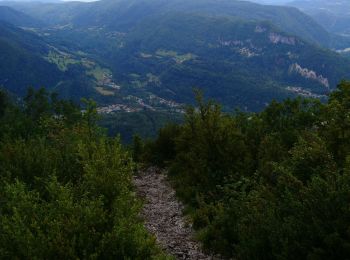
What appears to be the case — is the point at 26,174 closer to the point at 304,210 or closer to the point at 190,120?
the point at 190,120

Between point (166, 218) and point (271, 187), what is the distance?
7.16m

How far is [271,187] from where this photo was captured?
17016 mm

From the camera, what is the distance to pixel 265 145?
2475cm

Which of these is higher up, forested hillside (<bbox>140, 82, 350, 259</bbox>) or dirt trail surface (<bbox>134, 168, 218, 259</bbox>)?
forested hillside (<bbox>140, 82, 350, 259</bbox>)

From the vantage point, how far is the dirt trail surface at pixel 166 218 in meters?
17.1

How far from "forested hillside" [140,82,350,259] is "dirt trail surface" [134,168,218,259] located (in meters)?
0.71

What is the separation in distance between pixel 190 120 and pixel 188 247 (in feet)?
38.3

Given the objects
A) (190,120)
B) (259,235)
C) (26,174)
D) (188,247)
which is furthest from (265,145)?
(26,174)

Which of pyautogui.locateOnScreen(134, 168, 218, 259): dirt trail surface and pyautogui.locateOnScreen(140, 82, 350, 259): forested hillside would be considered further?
pyautogui.locateOnScreen(134, 168, 218, 259): dirt trail surface

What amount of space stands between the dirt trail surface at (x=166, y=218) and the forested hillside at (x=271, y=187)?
71 centimetres

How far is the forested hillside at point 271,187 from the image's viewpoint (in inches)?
458

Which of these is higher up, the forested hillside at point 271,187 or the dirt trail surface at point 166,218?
the forested hillside at point 271,187

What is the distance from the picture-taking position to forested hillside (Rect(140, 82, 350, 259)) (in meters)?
11.6

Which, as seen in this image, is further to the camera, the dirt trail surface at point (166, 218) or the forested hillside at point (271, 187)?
the dirt trail surface at point (166, 218)
